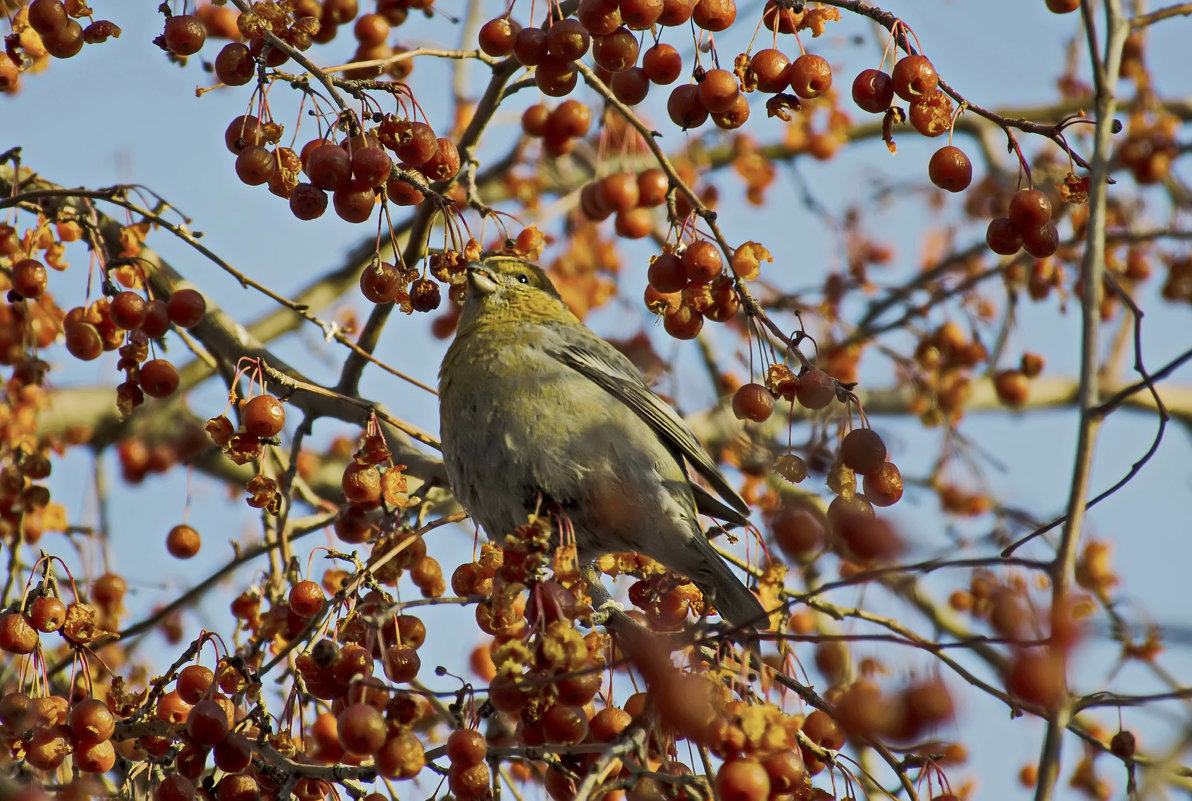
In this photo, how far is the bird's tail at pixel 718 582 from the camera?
160 inches

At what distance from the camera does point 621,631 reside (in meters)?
3.17

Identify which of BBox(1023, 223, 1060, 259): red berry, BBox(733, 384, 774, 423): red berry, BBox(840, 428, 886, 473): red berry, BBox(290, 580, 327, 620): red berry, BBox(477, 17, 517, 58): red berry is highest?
BBox(477, 17, 517, 58): red berry

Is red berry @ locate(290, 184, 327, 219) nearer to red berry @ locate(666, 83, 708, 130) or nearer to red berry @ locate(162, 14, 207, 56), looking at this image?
red berry @ locate(162, 14, 207, 56)

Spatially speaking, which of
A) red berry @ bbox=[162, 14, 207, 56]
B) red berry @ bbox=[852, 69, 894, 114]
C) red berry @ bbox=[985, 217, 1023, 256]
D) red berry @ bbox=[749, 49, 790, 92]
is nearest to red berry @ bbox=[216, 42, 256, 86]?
red berry @ bbox=[162, 14, 207, 56]

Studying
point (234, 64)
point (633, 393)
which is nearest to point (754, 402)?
Answer: point (633, 393)

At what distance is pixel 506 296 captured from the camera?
200 inches

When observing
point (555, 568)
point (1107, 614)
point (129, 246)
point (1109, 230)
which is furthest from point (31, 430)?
point (1109, 230)

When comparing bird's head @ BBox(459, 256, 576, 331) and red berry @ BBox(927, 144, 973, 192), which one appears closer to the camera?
red berry @ BBox(927, 144, 973, 192)

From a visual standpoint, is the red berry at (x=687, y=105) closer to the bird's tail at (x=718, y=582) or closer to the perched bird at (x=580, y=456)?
the perched bird at (x=580, y=456)

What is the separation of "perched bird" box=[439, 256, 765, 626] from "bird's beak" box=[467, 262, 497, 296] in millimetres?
322

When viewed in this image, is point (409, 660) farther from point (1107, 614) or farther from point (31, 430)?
point (31, 430)

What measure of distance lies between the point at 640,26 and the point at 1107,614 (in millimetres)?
2208

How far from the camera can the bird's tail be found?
4.07m

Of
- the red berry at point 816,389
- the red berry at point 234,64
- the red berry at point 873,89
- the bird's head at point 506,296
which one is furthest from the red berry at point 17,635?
the red berry at point 873,89
